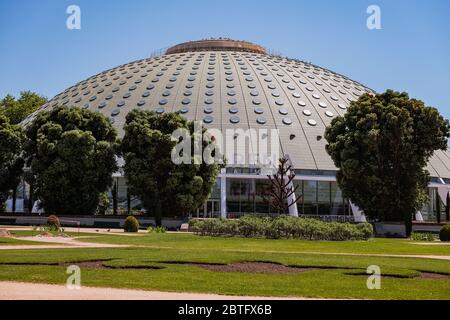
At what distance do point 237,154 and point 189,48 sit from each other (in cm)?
3563

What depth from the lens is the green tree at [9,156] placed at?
55281 millimetres

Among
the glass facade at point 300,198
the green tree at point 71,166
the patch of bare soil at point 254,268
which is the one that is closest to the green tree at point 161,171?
the green tree at point 71,166

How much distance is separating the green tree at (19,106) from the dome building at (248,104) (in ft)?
15.4

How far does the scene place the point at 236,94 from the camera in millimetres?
72500

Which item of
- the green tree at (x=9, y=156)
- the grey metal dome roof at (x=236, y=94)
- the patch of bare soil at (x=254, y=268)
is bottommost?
the patch of bare soil at (x=254, y=268)

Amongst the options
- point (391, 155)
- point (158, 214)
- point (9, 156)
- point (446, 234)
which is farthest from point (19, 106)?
point (446, 234)

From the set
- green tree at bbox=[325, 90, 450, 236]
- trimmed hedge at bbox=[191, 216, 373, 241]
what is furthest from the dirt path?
green tree at bbox=[325, 90, 450, 236]

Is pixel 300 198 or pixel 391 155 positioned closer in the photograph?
pixel 391 155

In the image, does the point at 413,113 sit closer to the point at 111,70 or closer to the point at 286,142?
the point at 286,142

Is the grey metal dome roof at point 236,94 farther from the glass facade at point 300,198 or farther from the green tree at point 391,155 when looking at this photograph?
the green tree at point 391,155

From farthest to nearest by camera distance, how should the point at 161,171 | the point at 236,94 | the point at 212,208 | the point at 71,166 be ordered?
the point at 236,94 → the point at 212,208 → the point at 71,166 → the point at 161,171

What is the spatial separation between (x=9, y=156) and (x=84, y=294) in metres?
47.6

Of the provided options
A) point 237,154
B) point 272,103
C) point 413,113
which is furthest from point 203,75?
point 413,113

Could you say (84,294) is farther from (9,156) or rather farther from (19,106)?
(19,106)
